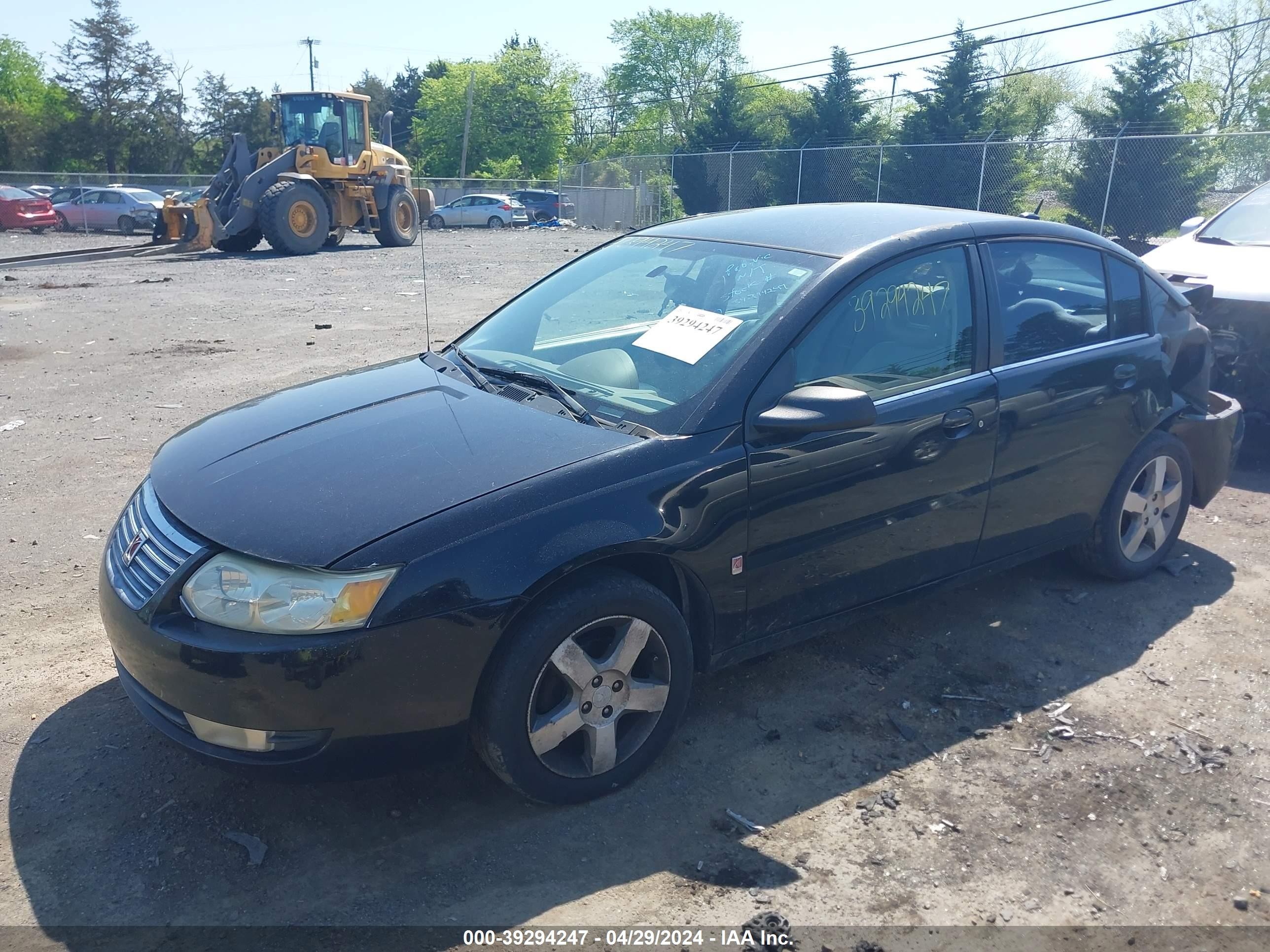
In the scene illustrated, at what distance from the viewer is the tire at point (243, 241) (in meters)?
22.7

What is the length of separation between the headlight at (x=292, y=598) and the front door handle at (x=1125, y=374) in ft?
10.4

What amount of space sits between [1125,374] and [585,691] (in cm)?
280

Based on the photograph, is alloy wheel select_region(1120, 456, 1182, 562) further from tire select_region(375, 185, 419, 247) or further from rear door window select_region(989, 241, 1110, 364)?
tire select_region(375, 185, 419, 247)

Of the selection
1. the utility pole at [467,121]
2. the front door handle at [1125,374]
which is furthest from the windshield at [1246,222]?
the utility pole at [467,121]

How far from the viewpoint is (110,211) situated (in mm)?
32469

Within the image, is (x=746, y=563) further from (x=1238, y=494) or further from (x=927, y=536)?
(x=1238, y=494)

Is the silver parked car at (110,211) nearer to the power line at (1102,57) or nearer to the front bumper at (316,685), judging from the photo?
the power line at (1102,57)

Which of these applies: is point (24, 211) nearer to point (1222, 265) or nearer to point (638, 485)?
point (1222, 265)

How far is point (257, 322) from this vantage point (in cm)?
1223

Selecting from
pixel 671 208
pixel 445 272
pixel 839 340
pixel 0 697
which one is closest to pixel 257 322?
pixel 445 272

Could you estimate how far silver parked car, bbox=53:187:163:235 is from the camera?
3209cm

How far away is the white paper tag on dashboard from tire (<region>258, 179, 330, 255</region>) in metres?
20.3

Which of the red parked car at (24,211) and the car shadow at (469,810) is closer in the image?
the car shadow at (469,810)

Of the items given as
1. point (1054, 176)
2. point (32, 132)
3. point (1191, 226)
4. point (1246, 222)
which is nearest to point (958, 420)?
point (1246, 222)
